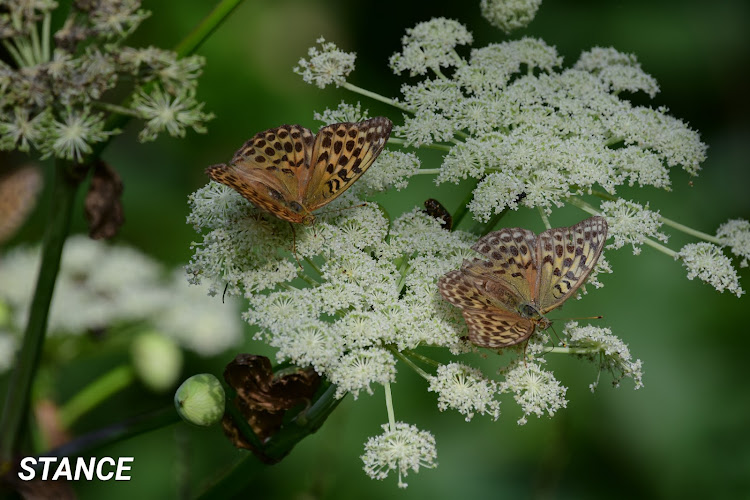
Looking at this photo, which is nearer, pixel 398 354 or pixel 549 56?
pixel 398 354

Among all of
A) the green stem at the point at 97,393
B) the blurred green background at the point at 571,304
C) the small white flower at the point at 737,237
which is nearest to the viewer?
the small white flower at the point at 737,237

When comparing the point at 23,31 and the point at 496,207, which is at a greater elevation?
the point at 496,207

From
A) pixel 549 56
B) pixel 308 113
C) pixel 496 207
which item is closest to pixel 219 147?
pixel 308 113

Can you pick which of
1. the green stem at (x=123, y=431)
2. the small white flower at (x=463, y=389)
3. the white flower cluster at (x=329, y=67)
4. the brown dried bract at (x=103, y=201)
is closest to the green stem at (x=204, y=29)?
the brown dried bract at (x=103, y=201)

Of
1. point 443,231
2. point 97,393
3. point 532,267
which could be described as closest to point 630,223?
point 532,267

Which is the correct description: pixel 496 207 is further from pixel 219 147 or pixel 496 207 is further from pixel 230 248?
pixel 219 147

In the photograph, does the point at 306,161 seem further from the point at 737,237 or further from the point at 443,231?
the point at 737,237

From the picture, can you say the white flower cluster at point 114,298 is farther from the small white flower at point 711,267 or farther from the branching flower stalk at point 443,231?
the small white flower at point 711,267
